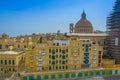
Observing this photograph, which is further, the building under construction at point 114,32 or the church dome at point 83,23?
the church dome at point 83,23

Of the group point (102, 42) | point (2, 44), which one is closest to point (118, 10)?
point (102, 42)

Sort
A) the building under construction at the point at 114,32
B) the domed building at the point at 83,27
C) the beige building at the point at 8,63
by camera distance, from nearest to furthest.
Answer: the beige building at the point at 8,63 → the building under construction at the point at 114,32 → the domed building at the point at 83,27

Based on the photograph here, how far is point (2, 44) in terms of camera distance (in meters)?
50.1

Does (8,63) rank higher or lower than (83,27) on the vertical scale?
lower

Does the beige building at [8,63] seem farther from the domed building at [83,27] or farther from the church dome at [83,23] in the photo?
the church dome at [83,23]

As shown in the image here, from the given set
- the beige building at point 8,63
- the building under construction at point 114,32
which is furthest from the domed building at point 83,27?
the beige building at point 8,63

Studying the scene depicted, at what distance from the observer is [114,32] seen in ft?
177

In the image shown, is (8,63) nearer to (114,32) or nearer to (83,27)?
(114,32)

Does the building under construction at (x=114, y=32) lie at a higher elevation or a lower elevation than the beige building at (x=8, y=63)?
higher

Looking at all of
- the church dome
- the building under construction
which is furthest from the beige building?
the church dome

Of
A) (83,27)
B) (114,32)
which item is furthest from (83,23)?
(114,32)

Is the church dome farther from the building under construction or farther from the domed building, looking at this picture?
the building under construction

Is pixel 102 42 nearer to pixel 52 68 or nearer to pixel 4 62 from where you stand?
pixel 52 68

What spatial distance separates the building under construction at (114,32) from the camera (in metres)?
51.7
